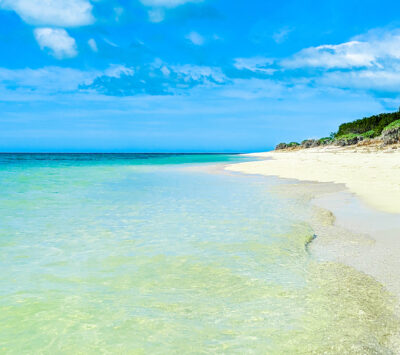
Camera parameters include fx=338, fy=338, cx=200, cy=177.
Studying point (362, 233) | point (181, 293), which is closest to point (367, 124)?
point (362, 233)

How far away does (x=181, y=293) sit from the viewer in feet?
14.1

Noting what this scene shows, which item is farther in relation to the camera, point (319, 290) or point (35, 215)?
point (35, 215)

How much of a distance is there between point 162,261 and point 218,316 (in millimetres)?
2076

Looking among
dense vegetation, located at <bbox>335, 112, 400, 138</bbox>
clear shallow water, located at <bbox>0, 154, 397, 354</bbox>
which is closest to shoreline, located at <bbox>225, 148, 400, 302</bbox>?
clear shallow water, located at <bbox>0, 154, 397, 354</bbox>

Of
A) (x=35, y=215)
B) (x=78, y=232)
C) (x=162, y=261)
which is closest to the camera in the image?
(x=162, y=261)

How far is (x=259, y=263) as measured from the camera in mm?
5410

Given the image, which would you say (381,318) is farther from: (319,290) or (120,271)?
(120,271)

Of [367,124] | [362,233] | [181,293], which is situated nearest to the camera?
[181,293]

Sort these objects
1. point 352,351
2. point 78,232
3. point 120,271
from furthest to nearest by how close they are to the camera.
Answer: point 78,232 → point 120,271 → point 352,351

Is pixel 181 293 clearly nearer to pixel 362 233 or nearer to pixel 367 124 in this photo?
pixel 362 233

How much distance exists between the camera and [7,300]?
4.20 meters

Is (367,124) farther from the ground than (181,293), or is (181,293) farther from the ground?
(367,124)

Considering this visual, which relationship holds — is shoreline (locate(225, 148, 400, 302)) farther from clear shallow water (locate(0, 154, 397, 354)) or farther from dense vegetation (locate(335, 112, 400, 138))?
dense vegetation (locate(335, 112, 400, 138))

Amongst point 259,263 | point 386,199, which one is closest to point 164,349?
point 259,263
